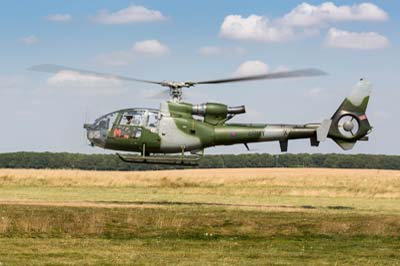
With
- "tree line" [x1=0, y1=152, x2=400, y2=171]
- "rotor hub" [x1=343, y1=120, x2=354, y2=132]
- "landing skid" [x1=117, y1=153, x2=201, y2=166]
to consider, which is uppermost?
"rotor hub" [x1=343, y1=120, x2=354, y2=132]

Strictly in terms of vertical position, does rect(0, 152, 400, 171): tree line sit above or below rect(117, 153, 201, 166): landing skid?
below

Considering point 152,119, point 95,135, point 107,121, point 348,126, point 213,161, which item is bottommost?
point 213,161

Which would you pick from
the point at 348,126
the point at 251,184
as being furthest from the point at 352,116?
the point at 251,184

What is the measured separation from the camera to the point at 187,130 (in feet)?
138

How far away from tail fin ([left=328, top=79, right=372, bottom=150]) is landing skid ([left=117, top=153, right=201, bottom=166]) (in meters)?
6.88

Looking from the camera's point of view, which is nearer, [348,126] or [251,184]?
[348,126]

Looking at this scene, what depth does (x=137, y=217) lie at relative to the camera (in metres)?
33.8

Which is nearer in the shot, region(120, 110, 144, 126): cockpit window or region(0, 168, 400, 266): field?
region(0, 168, 400, 266): field

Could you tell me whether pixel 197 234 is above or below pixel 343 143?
below

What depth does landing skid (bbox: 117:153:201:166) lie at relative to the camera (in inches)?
1610

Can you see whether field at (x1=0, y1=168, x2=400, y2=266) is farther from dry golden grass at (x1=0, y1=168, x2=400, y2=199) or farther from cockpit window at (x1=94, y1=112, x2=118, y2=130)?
dry golden grass at (x1=0, y1=168, x2=400, y2=199)

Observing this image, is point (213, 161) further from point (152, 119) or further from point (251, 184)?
point (152, 119)

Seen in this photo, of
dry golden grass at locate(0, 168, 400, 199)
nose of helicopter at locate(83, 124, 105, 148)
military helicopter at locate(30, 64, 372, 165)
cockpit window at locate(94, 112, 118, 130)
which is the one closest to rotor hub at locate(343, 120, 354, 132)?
military helicopter at locate(30, 64, 372, 165)

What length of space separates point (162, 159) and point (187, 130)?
1.87m
